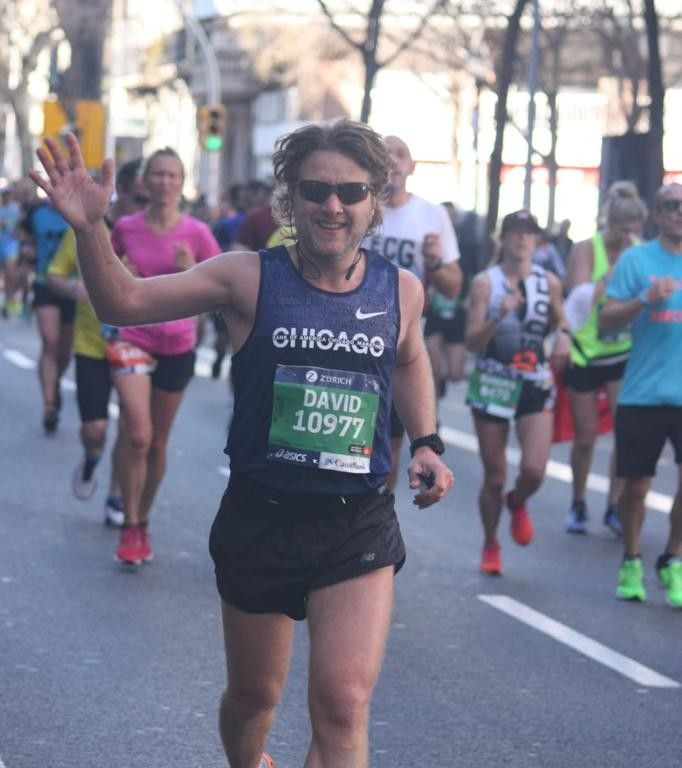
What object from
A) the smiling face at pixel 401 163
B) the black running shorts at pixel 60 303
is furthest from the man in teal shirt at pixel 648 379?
the black running shorts at pixel 60 303

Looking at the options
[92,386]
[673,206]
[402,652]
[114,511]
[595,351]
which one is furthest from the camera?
[595,351]

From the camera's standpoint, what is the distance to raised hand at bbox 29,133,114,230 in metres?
4.71

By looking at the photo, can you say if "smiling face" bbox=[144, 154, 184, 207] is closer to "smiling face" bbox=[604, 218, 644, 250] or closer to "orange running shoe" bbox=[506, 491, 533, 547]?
"orange running shoe" bbox=[506, 491, 533, 547]

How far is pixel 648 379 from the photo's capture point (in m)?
9.37

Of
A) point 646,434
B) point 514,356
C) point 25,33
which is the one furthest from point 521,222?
point 25,33

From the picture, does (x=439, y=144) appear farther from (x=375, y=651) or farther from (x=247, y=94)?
(x=375, y=651)

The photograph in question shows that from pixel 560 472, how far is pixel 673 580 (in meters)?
5.62

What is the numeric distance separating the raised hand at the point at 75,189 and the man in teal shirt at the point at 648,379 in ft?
15.5

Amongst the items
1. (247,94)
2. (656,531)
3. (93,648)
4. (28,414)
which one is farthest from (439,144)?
(93,648)

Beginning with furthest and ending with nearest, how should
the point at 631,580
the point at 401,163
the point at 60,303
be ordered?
1. the point at 60,303
2. the point at 401,163
3. the point at 631,580

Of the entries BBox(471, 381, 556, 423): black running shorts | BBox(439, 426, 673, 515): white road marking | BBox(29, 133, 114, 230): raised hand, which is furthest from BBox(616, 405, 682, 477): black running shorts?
BBox(29, 133, 114, 230): raised hand

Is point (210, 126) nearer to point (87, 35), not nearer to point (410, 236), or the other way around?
point (87, 35)

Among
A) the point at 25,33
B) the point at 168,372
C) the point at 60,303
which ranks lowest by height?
the point at 60,303

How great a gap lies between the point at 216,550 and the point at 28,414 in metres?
12.3
